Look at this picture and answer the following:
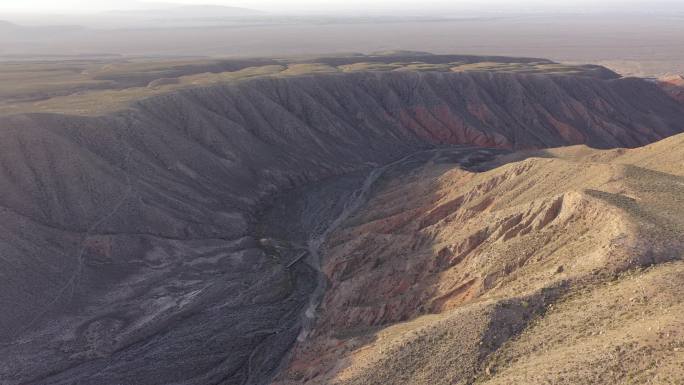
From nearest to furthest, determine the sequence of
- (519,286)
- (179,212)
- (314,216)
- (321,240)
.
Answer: (519,286) → (321,240) → (179,212) → (314,216)

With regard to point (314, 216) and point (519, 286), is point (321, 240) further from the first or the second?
point (519, 286)

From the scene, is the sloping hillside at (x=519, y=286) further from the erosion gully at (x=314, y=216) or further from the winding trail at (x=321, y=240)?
the erosion gully at (x=314, y=216)

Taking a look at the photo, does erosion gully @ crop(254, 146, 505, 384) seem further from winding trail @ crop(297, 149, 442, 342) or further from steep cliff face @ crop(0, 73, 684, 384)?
steep cliff face @ crop(0, 73, 684, 384)

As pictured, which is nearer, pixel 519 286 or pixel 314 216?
pixel 519 286

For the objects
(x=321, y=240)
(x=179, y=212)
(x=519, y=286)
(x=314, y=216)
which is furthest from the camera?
(x=314, y=216)

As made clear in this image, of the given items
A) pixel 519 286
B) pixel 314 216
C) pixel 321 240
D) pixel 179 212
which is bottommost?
pixel 321 240

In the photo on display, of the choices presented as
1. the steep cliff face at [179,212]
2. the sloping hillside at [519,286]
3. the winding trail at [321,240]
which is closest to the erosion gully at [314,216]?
the winding trail at [321,240]

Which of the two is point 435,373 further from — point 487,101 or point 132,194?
point 487,101

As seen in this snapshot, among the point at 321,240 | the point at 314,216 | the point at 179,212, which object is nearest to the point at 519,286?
the point at 321,240
